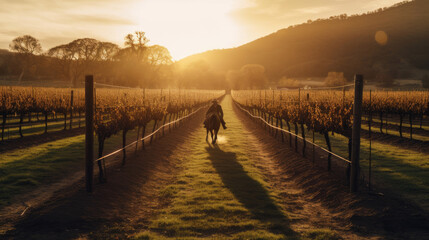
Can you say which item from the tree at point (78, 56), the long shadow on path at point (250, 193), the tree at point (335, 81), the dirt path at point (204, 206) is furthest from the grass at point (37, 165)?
the tree at point (335, 81)

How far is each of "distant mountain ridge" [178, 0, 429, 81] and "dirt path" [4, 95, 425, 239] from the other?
104m

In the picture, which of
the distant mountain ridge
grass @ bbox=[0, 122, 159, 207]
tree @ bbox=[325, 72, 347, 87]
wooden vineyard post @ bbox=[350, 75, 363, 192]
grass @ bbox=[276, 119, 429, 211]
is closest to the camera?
wooden vineyard post @ bbox=[350, 75, 363, 192]

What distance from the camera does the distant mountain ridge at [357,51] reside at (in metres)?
125

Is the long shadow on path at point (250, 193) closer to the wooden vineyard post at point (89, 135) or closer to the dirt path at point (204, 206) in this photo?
the dirt path at point (204, 206)

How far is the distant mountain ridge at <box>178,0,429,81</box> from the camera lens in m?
125

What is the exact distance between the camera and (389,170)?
10.3 m

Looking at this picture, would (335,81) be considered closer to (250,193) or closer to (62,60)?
(62,60)

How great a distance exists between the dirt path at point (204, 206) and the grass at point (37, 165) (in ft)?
4.83

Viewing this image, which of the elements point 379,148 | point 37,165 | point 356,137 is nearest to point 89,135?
point 37,165

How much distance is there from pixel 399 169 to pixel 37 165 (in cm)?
1170

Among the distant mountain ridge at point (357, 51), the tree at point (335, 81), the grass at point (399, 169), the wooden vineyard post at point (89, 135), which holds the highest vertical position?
the distant mountain ridge at point (357, 51)

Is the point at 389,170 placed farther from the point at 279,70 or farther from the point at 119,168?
the point at 279,70

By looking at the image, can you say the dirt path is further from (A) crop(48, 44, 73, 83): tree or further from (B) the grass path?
(A) crop(48, 44, 73, 83): tree

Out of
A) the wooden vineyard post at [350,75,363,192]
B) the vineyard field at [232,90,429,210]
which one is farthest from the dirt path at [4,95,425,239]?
the vineyard field at [232,90,429,210]
